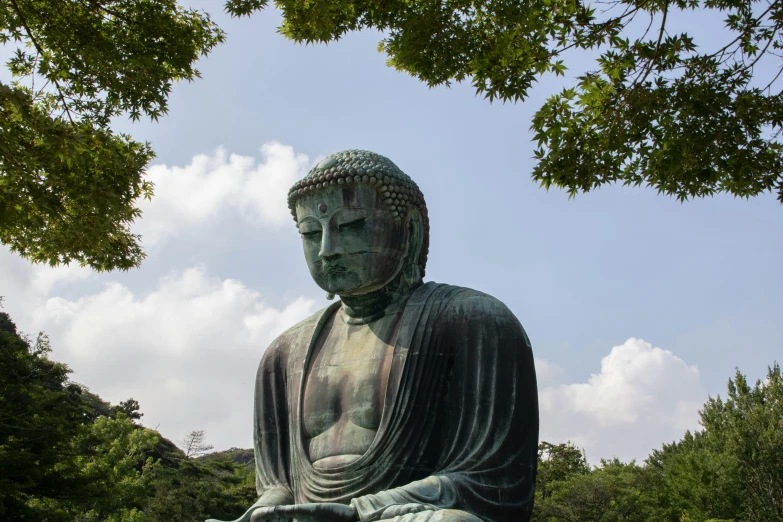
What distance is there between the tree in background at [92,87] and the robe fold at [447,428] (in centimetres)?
504

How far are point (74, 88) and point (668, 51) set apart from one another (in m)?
6.97

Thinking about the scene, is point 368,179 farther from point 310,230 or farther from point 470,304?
point 470,304

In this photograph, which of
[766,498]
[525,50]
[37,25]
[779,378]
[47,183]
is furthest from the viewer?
[779,378]

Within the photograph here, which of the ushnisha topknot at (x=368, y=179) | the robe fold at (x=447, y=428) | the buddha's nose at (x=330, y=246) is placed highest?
the ushnisha topknot at (x=368, y=179)

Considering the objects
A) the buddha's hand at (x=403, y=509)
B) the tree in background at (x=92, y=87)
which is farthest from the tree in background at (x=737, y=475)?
the buddha's hand at (x=403, y=509)

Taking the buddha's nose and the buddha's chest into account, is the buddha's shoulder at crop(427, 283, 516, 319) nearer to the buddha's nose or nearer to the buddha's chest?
the buddha's chest

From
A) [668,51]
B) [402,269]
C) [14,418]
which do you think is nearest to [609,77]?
[668,51]

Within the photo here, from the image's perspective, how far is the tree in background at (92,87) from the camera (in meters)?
9.05

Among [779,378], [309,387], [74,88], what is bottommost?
[309,387]

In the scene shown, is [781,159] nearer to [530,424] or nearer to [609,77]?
[609,77]

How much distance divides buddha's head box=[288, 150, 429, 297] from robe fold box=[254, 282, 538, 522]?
341 mm

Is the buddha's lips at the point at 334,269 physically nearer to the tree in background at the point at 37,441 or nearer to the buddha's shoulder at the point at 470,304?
the buddha's shoulder at the point at 470,304

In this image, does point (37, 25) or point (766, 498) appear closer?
point (37, 25)

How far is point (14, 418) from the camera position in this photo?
17.7 m
